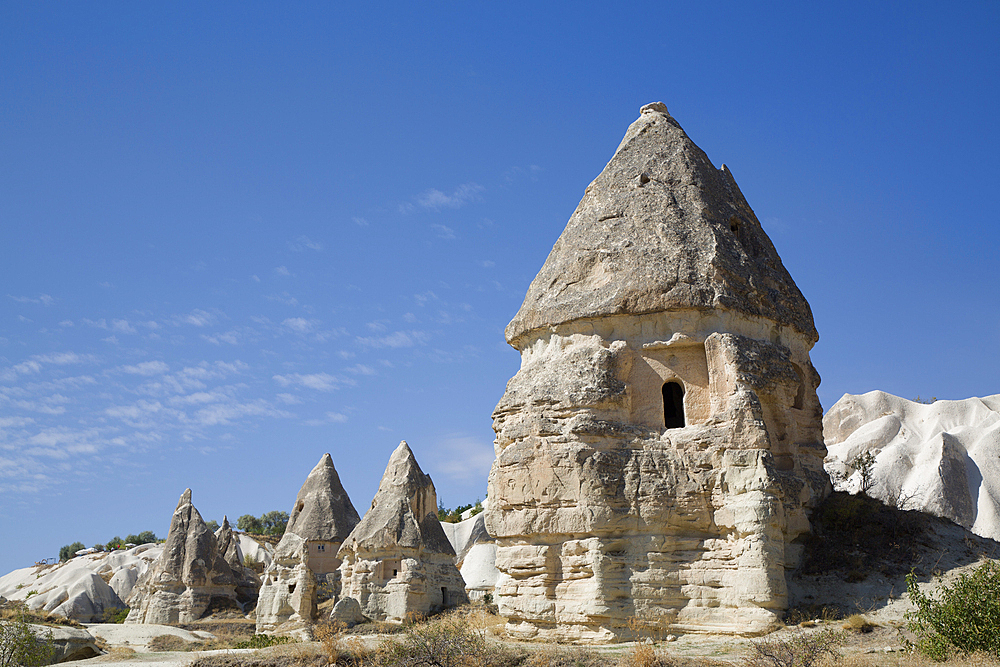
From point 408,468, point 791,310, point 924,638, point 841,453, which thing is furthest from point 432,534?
point 841,453

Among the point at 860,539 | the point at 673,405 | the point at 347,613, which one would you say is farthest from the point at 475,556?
the point at 860,539

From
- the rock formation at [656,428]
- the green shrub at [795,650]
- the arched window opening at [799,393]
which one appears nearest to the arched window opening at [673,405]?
the rock formation at [656,428]

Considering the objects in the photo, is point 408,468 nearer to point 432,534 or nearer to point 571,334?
point 432,534

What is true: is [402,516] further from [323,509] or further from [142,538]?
[142,538]

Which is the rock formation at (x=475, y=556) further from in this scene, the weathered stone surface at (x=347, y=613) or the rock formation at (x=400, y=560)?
the weathered stone surface at (x=347, y=613)

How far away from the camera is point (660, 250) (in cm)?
1223

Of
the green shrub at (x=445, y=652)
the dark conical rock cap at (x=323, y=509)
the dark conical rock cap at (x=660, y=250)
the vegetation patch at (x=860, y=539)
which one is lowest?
the green shrub at (x=445, y=652)

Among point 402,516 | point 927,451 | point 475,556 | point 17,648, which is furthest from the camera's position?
point 475,556

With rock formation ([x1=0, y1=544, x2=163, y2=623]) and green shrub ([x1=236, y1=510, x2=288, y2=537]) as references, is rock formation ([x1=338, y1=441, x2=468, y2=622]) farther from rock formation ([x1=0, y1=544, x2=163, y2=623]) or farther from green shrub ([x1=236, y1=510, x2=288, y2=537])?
green shrub ([x1=236, y1=510, x2=288, y2=537])

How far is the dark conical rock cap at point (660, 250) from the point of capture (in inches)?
467

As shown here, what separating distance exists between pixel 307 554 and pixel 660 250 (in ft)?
56.1

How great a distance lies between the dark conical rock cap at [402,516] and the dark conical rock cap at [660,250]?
9.24 metres

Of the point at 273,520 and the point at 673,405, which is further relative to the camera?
the point at 273,520

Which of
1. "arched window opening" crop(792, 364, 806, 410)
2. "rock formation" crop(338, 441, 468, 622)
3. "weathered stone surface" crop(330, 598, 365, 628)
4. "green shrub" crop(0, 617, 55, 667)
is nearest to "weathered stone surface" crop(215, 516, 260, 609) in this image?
"rock formation" crop(338, 441, 468, 622)
